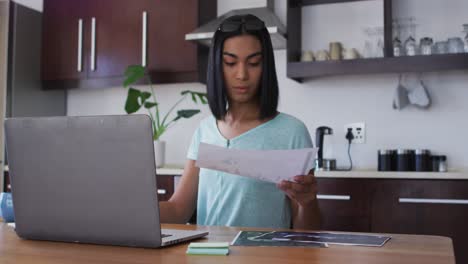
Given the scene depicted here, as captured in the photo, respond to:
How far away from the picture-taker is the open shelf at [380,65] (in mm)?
2633

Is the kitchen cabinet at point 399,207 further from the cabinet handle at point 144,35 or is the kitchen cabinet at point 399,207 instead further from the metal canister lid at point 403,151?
the cabinet handle at point 144,35

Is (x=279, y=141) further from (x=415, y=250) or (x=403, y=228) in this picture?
(x=403, y=228)

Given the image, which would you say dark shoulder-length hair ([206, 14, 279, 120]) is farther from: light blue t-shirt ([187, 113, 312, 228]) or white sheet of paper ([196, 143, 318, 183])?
white sheet of paper ([196, 143, 318, 183])

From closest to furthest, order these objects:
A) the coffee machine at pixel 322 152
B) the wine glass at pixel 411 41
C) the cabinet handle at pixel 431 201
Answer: the cabinet handle at pixel 431 201
the wine glass at pixel 411 41
the coffee machine at pixel 322 152

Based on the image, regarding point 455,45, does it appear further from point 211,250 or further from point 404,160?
point 211,250

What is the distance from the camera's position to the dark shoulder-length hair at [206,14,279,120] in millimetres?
1449

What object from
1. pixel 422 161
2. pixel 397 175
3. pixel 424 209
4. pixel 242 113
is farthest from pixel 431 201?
pixel 242 113

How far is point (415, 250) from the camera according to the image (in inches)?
35.3

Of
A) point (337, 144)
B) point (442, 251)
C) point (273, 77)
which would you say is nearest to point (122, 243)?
point (442, 251)

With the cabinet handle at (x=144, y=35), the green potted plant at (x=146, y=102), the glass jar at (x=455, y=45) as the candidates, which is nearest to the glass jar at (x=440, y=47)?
the glass jar at (x=455, y=45)

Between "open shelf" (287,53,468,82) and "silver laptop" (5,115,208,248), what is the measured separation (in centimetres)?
199

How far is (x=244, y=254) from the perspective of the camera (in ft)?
2.83

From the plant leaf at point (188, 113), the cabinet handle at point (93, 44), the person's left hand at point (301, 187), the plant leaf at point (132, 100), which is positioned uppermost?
the cabinet handle at point (93, 44)

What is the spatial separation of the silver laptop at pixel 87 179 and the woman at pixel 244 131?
0.42 m
